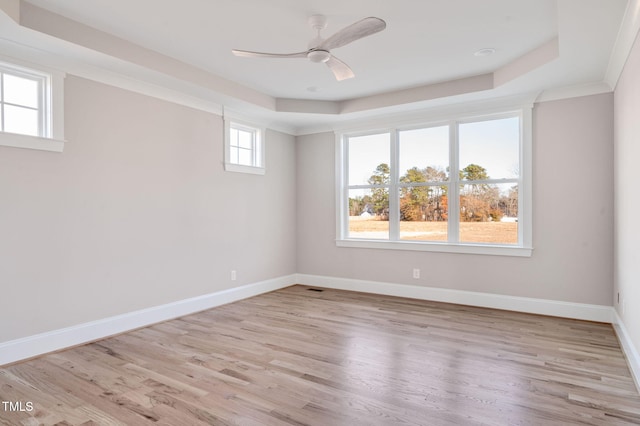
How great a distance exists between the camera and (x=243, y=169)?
5.32 m

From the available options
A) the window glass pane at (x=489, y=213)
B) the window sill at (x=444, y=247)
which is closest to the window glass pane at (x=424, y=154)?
the window glass pane at (x=489, y=213)

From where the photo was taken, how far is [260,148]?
5652 millimetres

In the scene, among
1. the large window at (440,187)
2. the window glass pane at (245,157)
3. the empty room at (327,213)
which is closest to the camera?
the empty room at (327,213)

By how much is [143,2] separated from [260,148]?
295 cm

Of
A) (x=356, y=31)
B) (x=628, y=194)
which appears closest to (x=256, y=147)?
(x=356, y=31)

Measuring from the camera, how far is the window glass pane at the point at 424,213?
5160mm

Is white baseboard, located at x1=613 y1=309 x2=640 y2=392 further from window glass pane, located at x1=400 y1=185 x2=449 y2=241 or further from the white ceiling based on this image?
the white ceiling

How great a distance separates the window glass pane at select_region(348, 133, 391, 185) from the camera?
5.65m

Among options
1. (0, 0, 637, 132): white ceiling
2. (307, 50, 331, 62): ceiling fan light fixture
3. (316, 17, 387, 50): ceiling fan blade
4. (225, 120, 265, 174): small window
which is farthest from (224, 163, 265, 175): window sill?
(316, 17, 387, 50): ceiling fan blade

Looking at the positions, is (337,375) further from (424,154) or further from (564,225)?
(424,154)

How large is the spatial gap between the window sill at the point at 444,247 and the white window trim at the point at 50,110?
3.87 m

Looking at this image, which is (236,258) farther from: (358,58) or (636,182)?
(636,182)

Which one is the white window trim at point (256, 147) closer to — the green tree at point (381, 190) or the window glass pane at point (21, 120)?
the green tree at point (381, 190)

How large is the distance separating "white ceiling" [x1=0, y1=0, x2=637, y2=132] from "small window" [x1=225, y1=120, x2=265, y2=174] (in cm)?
62
